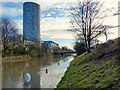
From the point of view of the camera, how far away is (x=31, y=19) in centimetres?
11944

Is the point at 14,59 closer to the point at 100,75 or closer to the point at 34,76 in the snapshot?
the point at 34,76

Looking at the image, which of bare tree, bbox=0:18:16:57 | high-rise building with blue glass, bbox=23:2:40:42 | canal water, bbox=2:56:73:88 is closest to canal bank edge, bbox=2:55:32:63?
bare tree, bbox=0:18:16:57

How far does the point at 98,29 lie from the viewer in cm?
3069

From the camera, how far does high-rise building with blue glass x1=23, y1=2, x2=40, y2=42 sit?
381 feet

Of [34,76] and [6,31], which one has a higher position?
[6,31]

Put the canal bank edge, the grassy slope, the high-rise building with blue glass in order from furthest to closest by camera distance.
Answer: the high-rise building with blue glass
the canal bank edge
the grassy slope

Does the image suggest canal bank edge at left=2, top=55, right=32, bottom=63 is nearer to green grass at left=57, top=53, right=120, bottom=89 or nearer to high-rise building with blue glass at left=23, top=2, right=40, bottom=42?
green grass at left=57, top=53, right=120, bottom=89

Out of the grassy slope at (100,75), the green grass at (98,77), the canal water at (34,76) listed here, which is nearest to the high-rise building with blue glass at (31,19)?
the canal water at (34,76)

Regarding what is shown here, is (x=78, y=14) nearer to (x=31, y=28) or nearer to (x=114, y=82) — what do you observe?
(x=114, y=82)

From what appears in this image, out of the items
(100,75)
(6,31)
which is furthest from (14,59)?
(100,75)

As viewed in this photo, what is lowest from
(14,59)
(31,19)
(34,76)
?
(14,59)

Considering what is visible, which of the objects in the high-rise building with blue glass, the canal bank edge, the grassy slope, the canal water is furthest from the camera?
the high-rise building with blue glass

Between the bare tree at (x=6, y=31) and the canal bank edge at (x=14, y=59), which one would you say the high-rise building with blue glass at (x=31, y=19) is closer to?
the canal bank edge at (x=14, y=59)

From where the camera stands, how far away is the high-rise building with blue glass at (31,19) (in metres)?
116
